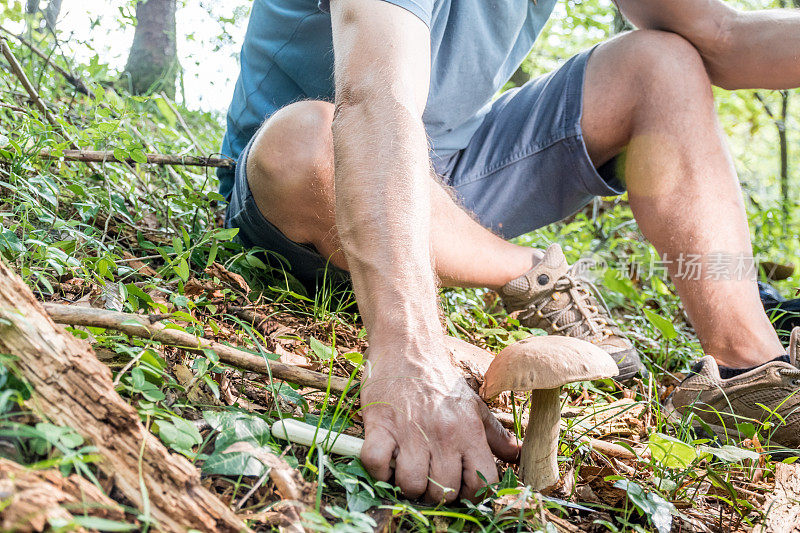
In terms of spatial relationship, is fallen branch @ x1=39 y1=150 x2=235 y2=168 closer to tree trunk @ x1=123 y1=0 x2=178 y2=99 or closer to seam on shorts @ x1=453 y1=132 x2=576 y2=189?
seam on shorts @ x1=453 y1=132 x2=576 y2=189

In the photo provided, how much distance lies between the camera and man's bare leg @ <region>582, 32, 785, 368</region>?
2.08 meters

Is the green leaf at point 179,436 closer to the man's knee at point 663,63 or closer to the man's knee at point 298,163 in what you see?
the man's knee at point 298,163

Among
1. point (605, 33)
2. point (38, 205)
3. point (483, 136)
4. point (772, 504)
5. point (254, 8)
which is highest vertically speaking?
point (605, 33)

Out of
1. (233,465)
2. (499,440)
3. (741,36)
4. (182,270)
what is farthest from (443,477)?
(741,36)

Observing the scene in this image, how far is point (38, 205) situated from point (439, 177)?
153 centimetres

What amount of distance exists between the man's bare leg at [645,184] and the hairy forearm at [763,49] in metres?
0.22

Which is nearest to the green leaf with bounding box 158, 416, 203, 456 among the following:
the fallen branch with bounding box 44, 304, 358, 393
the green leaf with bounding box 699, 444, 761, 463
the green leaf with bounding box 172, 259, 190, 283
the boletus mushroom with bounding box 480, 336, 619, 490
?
the fallen branch with bounding box 44, 304, 358, 393

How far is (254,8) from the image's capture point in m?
2.48

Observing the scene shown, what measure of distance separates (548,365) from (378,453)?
1.27 feet

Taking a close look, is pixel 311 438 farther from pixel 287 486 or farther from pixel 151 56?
pixel 151 56

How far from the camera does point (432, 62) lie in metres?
2.36

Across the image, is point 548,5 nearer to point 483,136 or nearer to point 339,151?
point 483,136

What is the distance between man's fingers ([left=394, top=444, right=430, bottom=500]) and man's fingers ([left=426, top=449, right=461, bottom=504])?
2 cm

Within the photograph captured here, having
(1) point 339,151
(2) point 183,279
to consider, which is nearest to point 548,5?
(1) point 339,151
